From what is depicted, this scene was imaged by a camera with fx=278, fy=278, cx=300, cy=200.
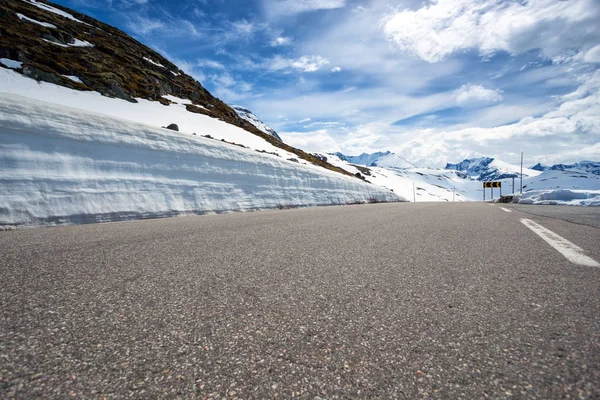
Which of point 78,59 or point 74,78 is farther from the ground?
point 78,59

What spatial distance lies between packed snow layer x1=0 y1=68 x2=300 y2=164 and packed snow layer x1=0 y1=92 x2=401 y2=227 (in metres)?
13.5

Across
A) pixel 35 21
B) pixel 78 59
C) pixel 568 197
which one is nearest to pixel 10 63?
pixel 78 59

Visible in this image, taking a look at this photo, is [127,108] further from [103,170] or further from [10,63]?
[103,170]

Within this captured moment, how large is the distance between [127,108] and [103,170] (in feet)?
78.4

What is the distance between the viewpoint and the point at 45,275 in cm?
208

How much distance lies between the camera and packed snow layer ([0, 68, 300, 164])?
21.3 meters

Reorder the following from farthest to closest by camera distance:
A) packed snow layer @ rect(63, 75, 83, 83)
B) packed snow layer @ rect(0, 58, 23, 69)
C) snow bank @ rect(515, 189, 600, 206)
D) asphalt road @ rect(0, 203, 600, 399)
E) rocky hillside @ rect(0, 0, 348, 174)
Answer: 1. packed snow layer @ rect(63, 75, 83, 83)
2. rocky hillside @ rect(0, 0, 348, 174)
3. packed snow layer @ rect(0, 58, 23, 69)
4. snow bank @ rect(515, 189, 600, 206)
5. asphalt road @ rect(0, 203, 600, 399)

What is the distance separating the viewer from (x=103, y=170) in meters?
6.40

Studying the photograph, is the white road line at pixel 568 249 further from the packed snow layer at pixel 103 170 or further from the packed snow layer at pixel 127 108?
the packed snow layer at pixel 127 108

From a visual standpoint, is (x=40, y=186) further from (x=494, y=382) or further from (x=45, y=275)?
(x=494, y=382)

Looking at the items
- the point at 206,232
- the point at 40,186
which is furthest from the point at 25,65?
the point at 206,232

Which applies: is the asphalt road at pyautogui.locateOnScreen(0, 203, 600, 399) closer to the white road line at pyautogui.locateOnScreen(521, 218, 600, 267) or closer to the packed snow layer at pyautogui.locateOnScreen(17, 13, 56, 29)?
the white road line at pyautogui.locateOnScreen(521, 218, 600, 267)

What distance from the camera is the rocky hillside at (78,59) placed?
91.5ft

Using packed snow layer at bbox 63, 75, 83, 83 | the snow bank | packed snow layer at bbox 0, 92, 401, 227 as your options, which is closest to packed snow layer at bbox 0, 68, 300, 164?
packed snow layer at bbox 63, 75, 83, 83
